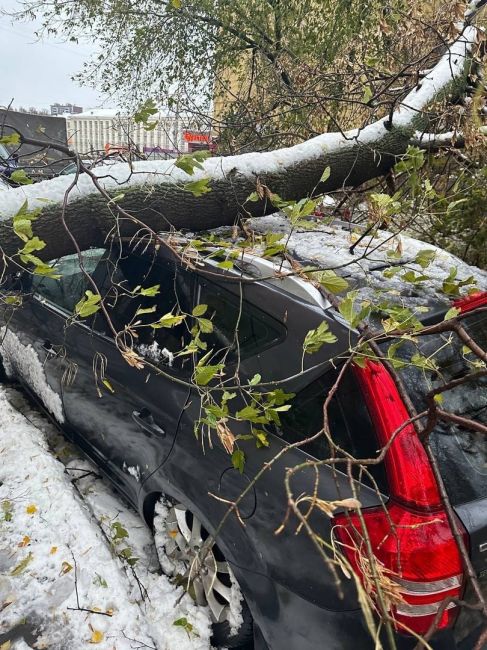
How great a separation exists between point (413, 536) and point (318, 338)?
0.63m

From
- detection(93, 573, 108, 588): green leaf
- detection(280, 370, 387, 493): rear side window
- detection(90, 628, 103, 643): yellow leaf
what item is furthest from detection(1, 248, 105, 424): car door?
detection(280, 370, 387, 493): rear side window

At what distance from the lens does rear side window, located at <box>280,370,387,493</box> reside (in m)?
1.53

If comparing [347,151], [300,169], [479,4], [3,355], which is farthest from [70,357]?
[479,4]

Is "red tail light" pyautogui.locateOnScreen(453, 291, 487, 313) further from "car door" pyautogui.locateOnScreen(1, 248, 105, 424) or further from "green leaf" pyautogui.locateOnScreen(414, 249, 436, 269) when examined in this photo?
"car door" pyautogui.locateOnScreen(1, 248, 105, 424)

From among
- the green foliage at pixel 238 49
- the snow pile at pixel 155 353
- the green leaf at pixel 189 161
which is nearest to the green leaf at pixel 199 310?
the snow pile at pixel 155 353

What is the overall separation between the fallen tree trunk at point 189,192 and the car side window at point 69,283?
0.31 metres

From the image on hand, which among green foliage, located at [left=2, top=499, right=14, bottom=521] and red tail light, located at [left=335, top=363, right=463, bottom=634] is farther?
green foliage, located at [left=2, top=499, right=14, bottom=521]

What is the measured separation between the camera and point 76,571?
7.77 ft

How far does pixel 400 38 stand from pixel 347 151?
2.30 metres

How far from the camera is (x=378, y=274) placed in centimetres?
206

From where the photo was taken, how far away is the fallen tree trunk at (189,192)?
96.7 inches

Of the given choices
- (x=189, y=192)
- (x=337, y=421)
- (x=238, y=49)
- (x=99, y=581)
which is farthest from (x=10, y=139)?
(x=238, y=49)

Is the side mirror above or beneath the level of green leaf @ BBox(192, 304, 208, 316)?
beneath

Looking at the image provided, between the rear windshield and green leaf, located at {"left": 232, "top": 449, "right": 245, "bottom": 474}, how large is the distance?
2.09ft
